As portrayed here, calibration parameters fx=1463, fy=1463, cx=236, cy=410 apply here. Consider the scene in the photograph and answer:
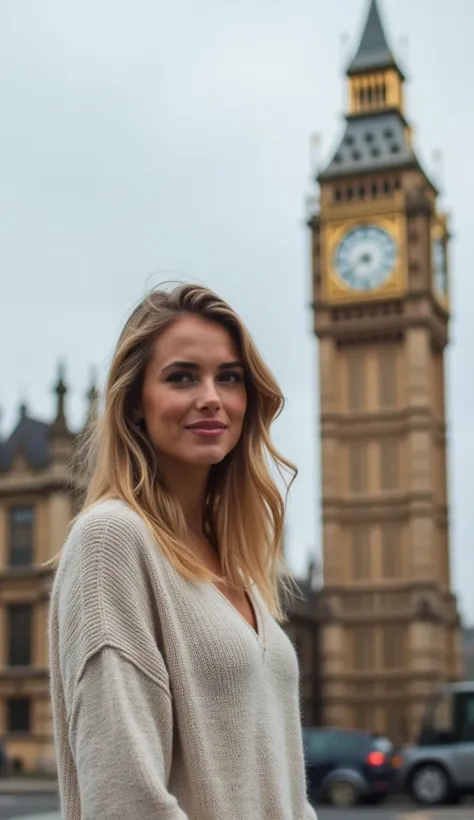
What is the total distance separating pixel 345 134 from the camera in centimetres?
6259

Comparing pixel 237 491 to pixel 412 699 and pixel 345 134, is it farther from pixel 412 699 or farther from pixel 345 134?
pixel 345 134

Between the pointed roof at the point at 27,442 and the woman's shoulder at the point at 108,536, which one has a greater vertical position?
the pointed roof at the point at 27,442

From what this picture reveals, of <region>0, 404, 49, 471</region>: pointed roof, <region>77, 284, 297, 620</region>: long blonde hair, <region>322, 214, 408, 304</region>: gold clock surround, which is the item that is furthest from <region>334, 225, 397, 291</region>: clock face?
<region>77, 284, 297, 620</region>: long blonde hair

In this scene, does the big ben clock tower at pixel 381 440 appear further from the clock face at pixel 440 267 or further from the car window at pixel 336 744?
the car window at pixel 336 744

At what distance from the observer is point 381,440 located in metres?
58.0

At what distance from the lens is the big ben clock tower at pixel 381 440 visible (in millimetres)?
55000

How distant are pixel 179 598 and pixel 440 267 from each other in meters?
60.7

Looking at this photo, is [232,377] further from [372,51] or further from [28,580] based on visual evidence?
[372,51]

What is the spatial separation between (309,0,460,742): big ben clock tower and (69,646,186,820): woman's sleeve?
52.9 meters

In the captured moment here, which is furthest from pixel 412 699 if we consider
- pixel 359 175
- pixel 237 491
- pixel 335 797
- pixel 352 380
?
pixel 237 491

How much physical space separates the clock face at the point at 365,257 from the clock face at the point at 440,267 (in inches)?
87.8

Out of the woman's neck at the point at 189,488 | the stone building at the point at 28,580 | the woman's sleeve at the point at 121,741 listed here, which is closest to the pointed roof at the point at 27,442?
the stone building at the point at 28,580

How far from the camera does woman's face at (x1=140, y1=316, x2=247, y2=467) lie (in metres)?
2.51

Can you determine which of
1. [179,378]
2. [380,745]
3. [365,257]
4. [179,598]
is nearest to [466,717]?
[380,745]
